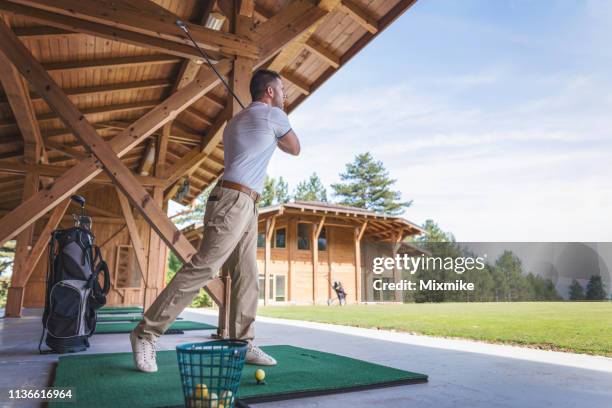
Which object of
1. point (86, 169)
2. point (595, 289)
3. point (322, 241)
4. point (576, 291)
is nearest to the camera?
point (86, 169)

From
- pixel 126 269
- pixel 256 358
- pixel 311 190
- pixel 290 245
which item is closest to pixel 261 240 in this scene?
pixel 290 245

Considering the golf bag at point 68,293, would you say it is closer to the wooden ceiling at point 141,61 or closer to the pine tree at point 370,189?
the wooden ceiling at point 141,61

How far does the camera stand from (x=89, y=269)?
125 inches

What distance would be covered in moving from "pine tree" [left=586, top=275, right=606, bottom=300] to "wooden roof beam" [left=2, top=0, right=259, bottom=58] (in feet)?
71.7

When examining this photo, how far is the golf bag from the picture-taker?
9.91ft

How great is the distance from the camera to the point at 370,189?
123 ft

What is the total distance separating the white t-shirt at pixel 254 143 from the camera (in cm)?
223

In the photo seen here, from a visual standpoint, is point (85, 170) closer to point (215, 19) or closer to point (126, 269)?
point (215, 19)

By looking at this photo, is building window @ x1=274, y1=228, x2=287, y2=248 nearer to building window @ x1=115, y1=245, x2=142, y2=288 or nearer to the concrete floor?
building window @ x1=115, y1=245, x2=142, y2=288

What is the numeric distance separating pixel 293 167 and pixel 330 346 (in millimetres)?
35931

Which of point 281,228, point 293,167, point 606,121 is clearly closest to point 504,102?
point 606,121

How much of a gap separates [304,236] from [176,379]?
17447mm

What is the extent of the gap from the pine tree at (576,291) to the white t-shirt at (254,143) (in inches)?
893

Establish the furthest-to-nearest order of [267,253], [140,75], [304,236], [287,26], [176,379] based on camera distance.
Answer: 1. [304,236]
2. [267,253]
3. [140,75]
4. [287,26]
5. [176,379]
